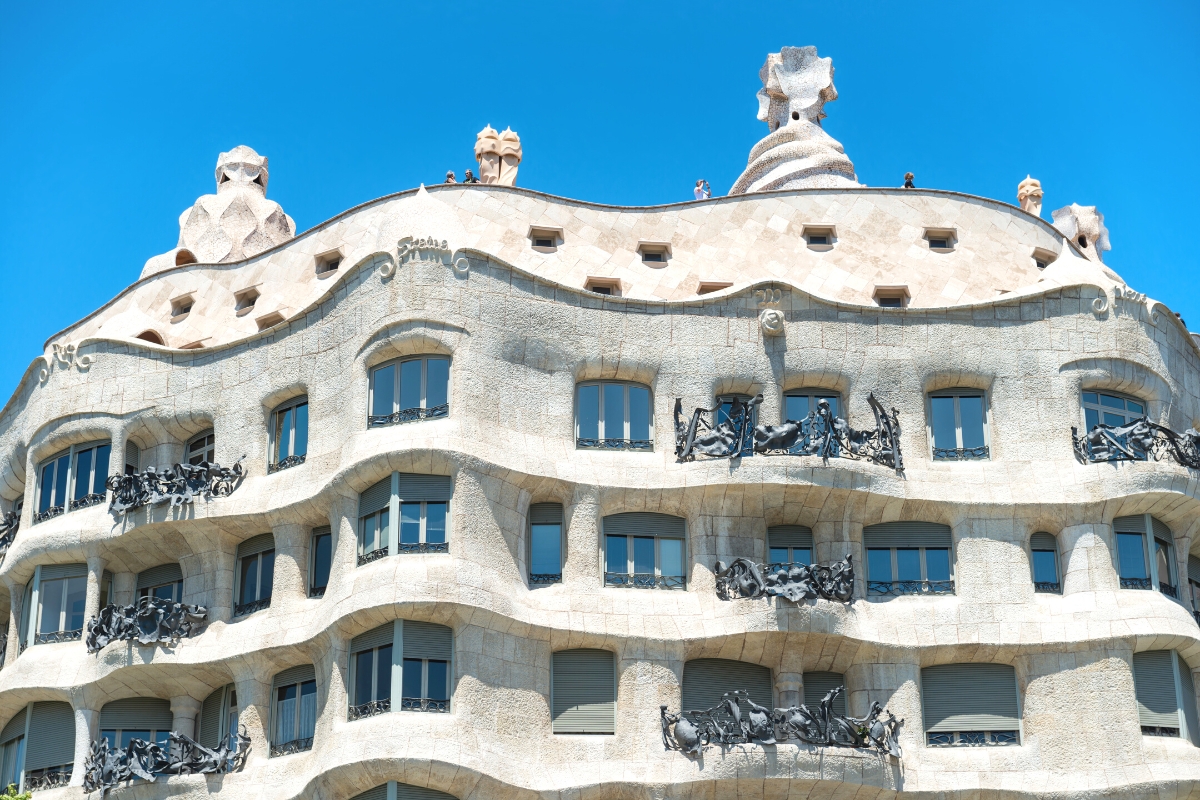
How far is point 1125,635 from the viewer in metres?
42.3

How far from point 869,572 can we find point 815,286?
300 inches

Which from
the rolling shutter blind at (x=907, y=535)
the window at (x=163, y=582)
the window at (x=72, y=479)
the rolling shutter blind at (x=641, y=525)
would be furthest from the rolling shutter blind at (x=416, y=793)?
the window at (x=72, y=479)

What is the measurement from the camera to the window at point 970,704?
42656mm

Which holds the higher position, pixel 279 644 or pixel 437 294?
pixel 437 294

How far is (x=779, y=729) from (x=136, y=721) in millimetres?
13813

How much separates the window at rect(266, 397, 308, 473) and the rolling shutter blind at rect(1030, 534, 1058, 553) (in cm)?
1542

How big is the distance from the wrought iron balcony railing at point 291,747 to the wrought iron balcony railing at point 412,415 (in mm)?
6523

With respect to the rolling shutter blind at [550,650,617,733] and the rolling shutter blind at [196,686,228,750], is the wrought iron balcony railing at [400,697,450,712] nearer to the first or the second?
the rolling shutter blind at [550,650,617,733]

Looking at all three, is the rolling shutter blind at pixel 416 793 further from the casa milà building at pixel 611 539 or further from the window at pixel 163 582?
the window at pixel 163 582

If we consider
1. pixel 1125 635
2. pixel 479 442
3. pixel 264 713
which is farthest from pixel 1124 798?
pixel 264 713

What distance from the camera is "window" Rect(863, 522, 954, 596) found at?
43938 millimetres

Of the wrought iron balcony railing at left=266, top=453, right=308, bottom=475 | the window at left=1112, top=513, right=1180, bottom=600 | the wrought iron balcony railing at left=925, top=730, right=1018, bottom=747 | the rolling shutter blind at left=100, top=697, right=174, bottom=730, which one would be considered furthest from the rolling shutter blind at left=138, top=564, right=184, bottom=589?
the window at left=1112, top=513, right=1180, bottom=600

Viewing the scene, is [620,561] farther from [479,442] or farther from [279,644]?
[279,644]

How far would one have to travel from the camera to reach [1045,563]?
44344 millimetres
